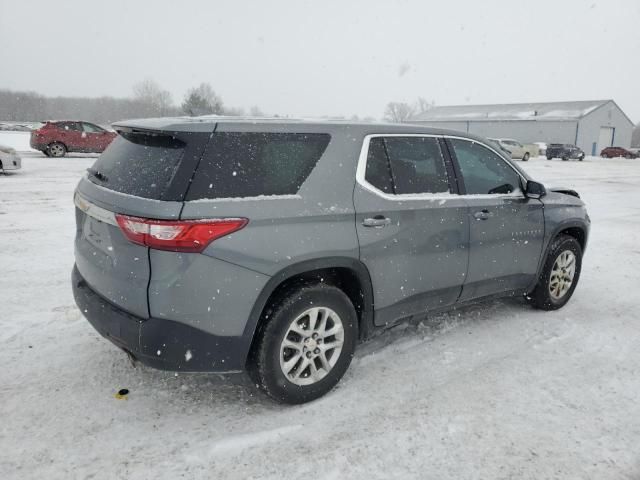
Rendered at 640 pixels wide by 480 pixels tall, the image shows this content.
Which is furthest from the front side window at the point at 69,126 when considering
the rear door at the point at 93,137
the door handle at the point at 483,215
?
the door handle at the point at 483,215

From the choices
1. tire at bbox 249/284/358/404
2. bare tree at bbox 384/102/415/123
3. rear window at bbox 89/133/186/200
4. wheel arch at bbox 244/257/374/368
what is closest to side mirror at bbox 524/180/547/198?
wheel arch at bbox 244/257/374/368

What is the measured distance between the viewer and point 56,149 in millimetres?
19281

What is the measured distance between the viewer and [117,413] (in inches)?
119

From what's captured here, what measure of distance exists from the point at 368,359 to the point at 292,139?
177 cm

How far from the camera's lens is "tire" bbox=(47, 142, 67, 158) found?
19.2 meters

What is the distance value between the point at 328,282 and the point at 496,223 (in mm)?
1659

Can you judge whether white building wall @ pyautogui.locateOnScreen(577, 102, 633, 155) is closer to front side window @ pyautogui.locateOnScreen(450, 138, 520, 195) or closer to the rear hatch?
front side window @ pyautogui.locateOnScreen(450, 138, 520, 195)

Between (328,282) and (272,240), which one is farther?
(328,282)

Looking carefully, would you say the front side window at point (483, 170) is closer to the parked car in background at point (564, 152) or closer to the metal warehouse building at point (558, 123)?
the parked car in background at point (564, 152)

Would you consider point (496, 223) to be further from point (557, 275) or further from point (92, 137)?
point (92, 137)

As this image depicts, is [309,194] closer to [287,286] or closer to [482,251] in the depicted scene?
[287,286]

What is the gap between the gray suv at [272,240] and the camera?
2656 millimetres

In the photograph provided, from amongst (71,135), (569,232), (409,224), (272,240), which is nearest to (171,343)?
(272,240)

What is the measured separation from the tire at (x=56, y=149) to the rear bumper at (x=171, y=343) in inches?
746
